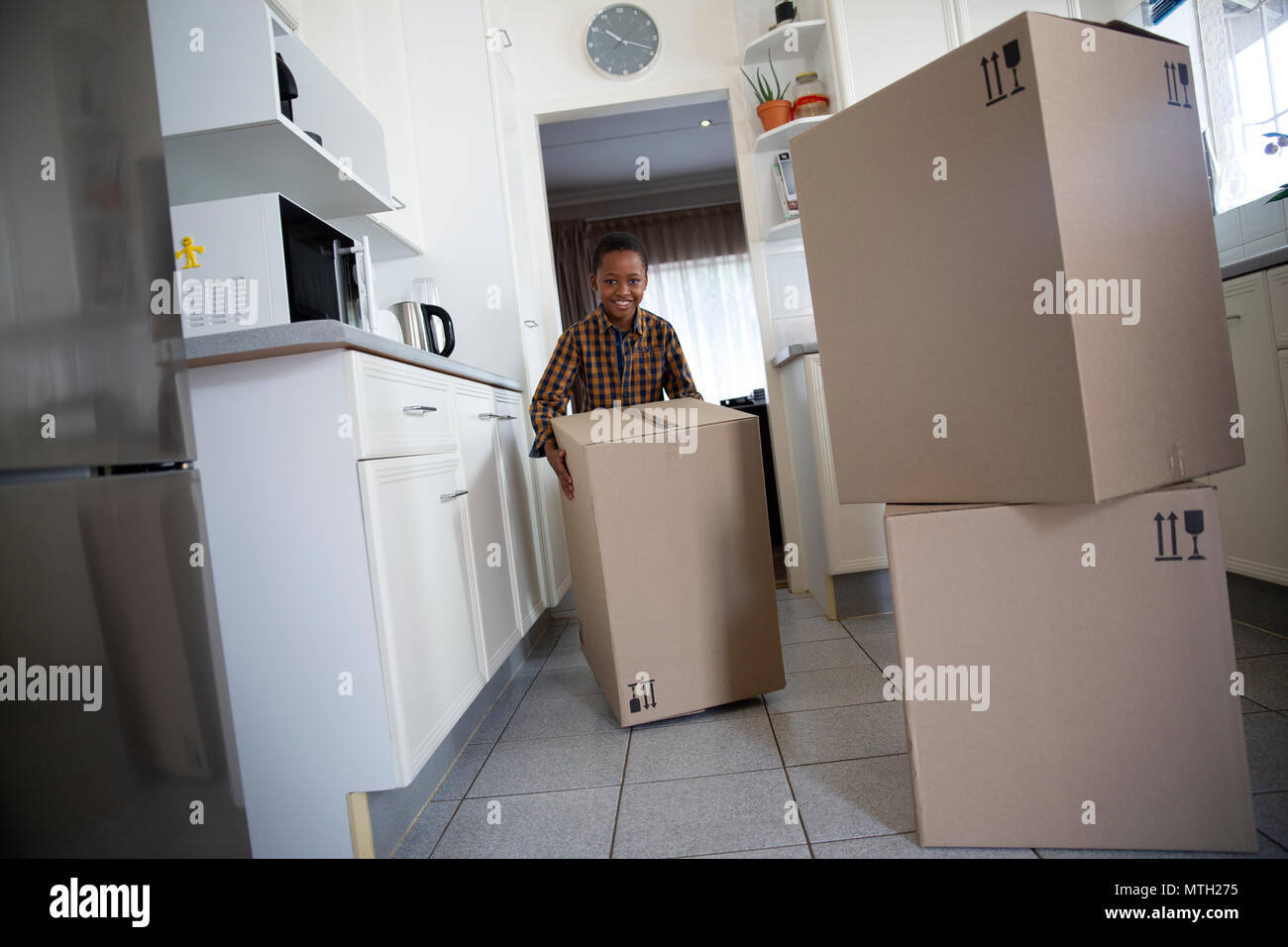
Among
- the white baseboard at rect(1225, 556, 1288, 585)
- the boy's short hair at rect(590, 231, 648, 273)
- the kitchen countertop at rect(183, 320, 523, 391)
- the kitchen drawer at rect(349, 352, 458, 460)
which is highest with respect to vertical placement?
the boy's short hair at rect(590, 231, 648, 273)

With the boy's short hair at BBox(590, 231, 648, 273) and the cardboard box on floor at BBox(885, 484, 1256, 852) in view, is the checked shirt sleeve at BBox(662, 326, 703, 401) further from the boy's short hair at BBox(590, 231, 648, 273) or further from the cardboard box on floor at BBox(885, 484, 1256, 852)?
the cardboard box on floor at BBox(885, 484, 1256, 852)

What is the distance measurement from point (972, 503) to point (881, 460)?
15 centimetres

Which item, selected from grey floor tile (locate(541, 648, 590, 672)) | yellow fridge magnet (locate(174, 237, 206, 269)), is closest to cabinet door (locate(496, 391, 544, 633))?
grey floor tile (locate(541, 648, 590, 672))

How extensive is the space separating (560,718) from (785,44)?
242 centimetres

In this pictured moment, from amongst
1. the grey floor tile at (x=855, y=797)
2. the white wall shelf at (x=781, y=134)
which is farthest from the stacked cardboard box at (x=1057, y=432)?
the white wall shelf at (x=781, y=134)

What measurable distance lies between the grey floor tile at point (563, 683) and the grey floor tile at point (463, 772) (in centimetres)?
33

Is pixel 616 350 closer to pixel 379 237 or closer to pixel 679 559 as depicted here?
pixel 679 559

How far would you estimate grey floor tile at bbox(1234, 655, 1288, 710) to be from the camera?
53.1 inches

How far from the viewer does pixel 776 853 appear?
1.08m

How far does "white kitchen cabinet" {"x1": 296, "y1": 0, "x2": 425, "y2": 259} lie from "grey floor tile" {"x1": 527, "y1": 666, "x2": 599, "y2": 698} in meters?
1.47

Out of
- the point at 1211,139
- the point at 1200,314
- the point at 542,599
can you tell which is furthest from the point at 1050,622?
the point at 1211,139

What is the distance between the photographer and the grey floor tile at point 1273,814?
0.97 meters

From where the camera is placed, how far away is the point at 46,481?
620 mm
